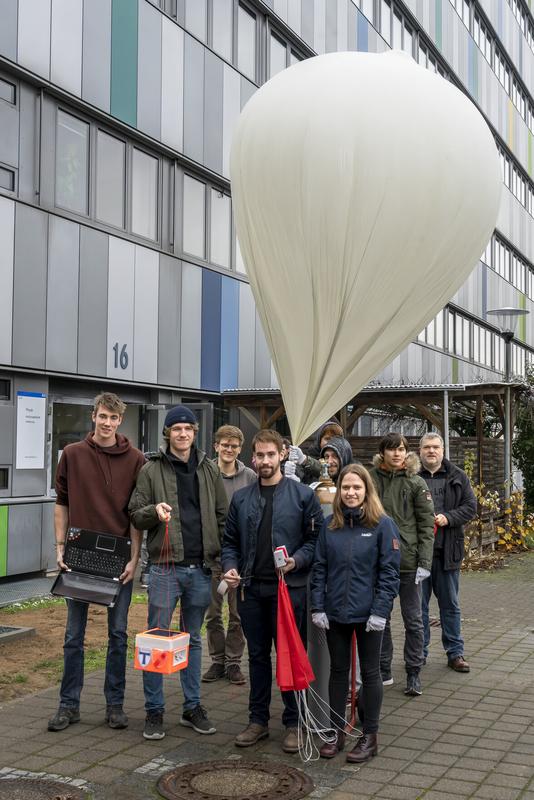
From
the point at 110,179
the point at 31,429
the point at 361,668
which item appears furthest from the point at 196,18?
the point at 361,668

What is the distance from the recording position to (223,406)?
16.9 metres

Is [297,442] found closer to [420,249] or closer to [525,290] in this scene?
[420,249]

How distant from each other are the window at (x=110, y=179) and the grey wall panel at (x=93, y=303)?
452 millimetres

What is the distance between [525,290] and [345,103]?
32.4m

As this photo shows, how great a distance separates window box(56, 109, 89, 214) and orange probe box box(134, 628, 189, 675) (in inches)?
319

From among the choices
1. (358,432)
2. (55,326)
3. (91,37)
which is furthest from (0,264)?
(358,432)

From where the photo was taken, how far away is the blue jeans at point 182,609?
5.90 m

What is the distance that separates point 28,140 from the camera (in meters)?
11.9

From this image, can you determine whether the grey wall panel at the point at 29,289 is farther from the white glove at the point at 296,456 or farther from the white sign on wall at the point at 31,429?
the white glove at the point at 296,456

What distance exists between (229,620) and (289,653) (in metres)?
1.79

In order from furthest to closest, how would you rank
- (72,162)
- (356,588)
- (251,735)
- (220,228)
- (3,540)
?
(220,228), (72,162), (3,540), (251,735), (356,588)

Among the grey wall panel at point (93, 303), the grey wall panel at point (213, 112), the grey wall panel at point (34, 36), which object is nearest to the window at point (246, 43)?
the grey wall panel at point (213, 112)

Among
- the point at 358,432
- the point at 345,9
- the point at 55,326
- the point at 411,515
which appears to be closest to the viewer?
the point at 411,515

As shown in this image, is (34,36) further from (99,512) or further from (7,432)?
(99,512)
